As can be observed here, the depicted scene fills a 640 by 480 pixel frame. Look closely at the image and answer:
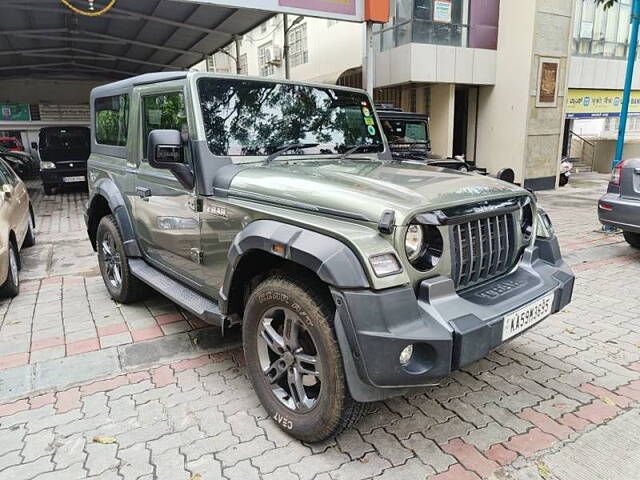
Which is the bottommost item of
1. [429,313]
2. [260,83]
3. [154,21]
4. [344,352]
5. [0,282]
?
[0,282]

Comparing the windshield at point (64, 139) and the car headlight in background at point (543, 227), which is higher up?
the windshield at point (64, 139)

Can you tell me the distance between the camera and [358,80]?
1491 cm

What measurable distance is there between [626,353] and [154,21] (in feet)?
44.6

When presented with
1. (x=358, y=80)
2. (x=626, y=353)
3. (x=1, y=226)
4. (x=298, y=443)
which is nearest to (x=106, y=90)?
(x=1, y=226)

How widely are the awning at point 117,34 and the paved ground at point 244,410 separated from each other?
7435 millimetres

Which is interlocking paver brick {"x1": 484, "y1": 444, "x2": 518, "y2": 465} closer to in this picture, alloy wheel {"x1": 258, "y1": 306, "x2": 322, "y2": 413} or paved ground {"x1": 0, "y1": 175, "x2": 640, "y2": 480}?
paved ground {"x1": 0, "y1": 175, "x2": 640, "y2": 480}

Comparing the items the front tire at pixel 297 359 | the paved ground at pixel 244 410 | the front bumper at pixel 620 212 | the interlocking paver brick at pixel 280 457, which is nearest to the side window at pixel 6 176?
the paved ground at pixel 244 410

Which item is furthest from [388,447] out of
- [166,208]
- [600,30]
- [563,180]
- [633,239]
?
[600,30]

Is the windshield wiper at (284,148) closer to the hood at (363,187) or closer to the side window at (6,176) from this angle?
the hood at (363,187)

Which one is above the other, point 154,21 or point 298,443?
point 154,21

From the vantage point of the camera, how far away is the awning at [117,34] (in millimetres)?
11906

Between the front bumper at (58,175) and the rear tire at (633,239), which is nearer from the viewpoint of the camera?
the rear tire at (633,239)

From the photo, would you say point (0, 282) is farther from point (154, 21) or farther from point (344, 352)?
→ point (154, 21)

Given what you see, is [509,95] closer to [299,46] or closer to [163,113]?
[299,46]
